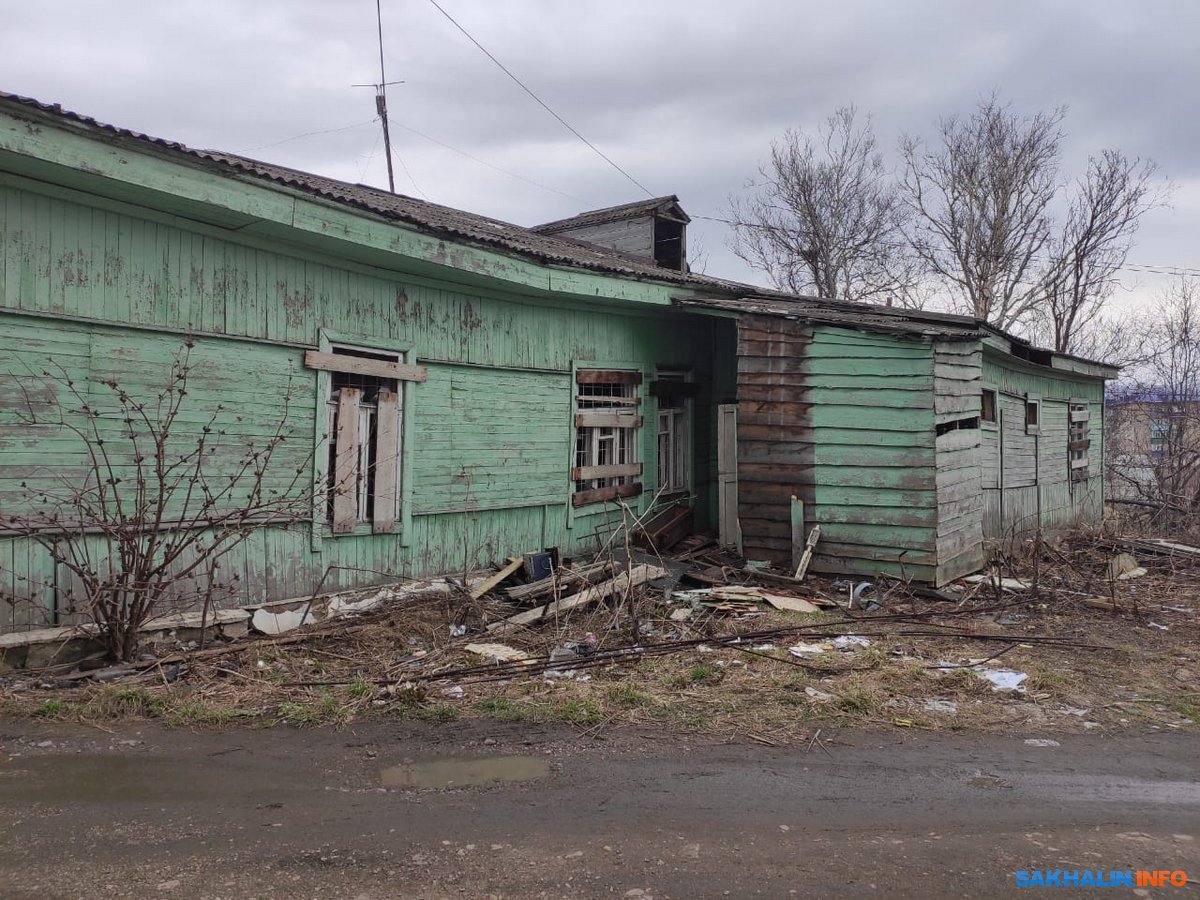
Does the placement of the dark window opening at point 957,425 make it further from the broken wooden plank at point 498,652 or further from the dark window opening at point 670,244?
the dark window opening at point 670,244

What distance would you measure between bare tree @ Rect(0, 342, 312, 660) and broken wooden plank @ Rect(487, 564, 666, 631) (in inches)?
79.7

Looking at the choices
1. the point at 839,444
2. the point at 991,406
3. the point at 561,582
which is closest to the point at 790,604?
the point at 839,444

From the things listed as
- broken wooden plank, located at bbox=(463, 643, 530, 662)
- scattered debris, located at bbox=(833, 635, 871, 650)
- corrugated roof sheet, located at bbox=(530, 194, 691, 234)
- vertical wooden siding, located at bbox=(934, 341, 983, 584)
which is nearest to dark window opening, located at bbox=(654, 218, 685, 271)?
corrugated roof sheet, located at bbox=(530, 194, 691, 234)

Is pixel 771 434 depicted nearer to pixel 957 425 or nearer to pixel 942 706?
pixel 957 425

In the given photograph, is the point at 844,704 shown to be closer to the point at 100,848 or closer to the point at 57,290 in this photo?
the point at 100,848

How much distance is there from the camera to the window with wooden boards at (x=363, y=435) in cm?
711

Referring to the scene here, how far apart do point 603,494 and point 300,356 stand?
4176 millimetres

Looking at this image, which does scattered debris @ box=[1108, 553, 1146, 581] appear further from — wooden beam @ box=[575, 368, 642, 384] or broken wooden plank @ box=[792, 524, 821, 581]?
wooden beam @ box=[575, 368, 642, 384]

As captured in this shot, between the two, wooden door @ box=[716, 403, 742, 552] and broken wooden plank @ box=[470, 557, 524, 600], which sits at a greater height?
wooden door @ box=[716, 403, 742, 552]

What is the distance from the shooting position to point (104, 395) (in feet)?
18.7

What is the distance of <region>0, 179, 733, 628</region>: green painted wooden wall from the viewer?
5.44 meters

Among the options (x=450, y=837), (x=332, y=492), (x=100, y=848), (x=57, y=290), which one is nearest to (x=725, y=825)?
(x=450, y=837)

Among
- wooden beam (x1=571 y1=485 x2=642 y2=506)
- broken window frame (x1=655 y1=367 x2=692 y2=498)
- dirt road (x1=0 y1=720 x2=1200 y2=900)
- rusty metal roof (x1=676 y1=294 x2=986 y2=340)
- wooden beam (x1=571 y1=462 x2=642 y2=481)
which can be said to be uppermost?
rusty metal roof (x1=676 y1=294 x2=986 y2=340)

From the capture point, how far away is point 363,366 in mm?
7191
